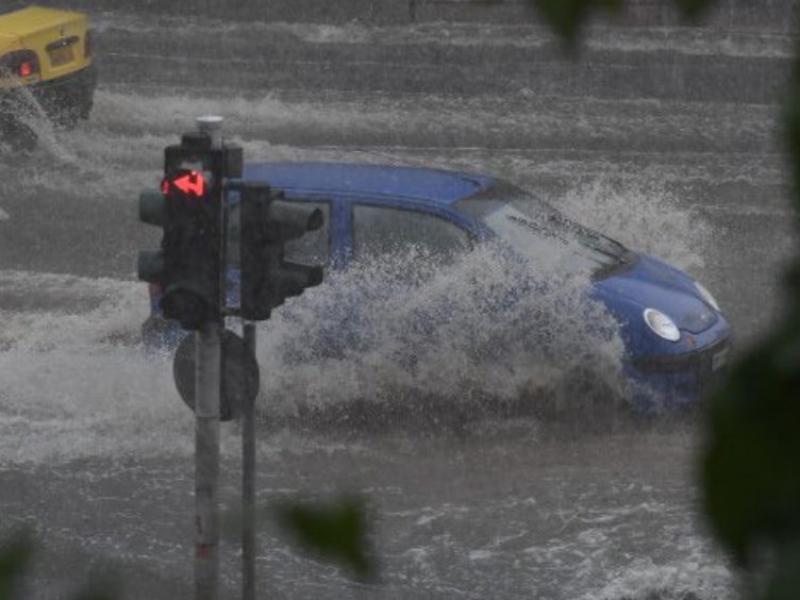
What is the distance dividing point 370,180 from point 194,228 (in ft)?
11.3

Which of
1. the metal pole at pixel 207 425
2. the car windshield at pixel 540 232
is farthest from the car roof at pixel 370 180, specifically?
the metal pole at pixel 207 425

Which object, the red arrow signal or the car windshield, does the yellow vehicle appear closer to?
the car windshield

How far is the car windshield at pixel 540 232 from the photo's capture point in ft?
35.1

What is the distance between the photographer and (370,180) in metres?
10.9

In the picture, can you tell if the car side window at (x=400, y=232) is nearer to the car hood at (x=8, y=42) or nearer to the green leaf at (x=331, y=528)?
the car hood at (x=8, y=42)

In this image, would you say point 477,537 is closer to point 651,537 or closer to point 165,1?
point 651,537

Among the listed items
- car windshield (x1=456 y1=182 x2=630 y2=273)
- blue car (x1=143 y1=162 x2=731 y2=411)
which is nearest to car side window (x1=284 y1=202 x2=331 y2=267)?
blue car (x1=143 y1=162 x2=731 y2=411)

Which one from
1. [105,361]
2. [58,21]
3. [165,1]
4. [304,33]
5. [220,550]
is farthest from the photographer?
[165,1]

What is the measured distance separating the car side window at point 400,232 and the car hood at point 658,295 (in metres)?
0.81

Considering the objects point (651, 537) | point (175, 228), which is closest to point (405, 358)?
point (651, 537)

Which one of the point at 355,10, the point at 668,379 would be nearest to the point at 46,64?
the point at 668,379

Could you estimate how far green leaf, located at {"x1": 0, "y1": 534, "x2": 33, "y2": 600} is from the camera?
4.48ft

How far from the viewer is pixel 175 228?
298 inches

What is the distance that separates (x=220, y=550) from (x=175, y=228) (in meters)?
1.83
